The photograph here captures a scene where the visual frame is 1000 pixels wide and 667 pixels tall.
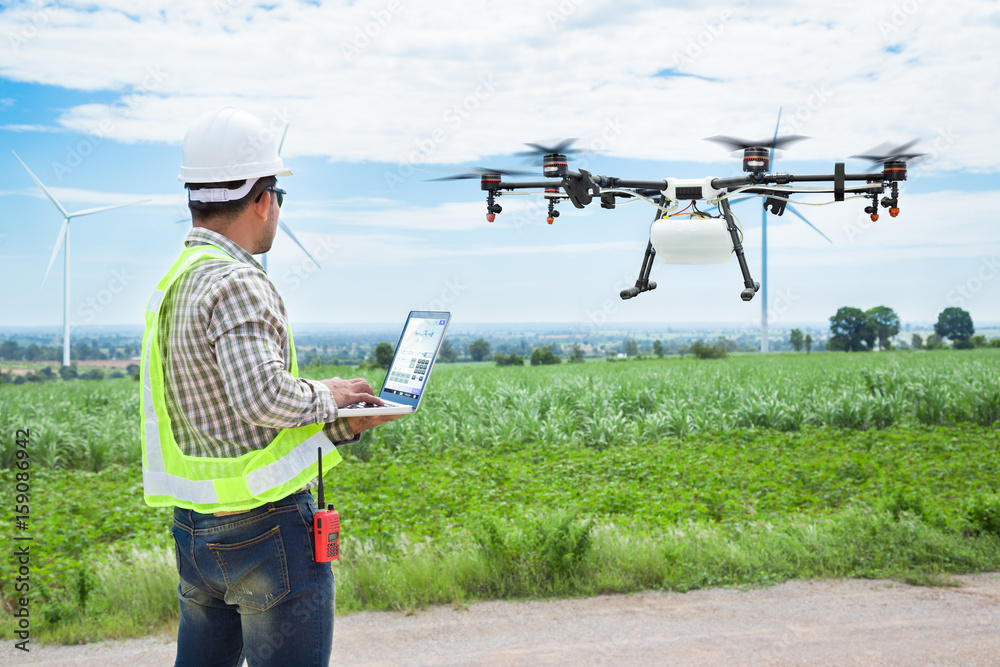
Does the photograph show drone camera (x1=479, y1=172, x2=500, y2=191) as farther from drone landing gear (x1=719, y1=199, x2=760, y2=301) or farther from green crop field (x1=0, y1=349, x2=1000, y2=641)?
green crop field (x1=0, y1=349, x2=1000, y2=641)

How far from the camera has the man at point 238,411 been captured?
1.99 meters

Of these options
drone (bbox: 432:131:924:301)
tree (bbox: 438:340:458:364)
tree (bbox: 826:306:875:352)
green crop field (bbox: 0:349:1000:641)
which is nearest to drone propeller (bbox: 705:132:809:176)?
drone (bbox: 432:131:924:301)

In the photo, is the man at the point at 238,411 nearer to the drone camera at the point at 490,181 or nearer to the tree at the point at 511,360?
the drone camera at the point at 490,181

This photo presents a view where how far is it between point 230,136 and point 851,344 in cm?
4960

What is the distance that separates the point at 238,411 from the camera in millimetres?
1979

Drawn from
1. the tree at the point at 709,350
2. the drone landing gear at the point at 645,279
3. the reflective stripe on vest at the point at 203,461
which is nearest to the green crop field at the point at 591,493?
the drone landing gear at the point at 645,279

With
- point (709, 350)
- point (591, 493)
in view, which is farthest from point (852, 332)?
point (591, 493)

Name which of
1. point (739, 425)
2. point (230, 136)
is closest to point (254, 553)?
point (230, 136)

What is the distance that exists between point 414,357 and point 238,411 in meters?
0.73

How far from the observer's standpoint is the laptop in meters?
2.46


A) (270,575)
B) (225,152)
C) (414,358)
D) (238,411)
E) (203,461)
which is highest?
(225,152)

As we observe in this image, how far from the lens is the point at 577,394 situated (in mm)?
14555

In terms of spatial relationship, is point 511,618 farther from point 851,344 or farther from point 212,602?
point 851,344

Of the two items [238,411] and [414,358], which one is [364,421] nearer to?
[414,358]
